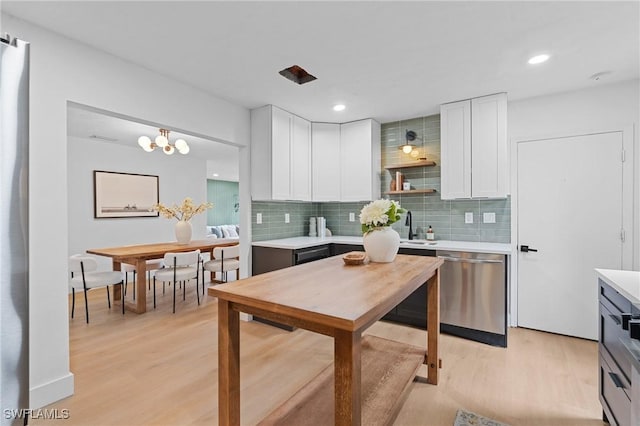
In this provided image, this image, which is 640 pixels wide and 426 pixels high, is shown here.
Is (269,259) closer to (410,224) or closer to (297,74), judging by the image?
(410,224)

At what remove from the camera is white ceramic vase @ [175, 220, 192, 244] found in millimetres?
4664

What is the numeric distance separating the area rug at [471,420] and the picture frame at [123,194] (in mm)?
5824

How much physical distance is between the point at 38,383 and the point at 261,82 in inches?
108

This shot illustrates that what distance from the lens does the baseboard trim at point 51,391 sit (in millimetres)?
1891

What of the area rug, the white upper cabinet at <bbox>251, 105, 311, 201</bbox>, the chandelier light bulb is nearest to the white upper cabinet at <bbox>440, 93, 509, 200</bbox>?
the white upper cabinet at <bbox>251, 105, 311, 201</bbox>

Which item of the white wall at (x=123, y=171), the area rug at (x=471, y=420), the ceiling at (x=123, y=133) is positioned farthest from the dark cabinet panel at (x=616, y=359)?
the white wall at (x=123, y=171)

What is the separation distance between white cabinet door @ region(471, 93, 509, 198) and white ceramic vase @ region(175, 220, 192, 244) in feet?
13.2

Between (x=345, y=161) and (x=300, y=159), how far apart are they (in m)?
0.61

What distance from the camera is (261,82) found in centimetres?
276

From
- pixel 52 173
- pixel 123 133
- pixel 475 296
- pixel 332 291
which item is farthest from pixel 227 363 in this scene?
pixel 123 133

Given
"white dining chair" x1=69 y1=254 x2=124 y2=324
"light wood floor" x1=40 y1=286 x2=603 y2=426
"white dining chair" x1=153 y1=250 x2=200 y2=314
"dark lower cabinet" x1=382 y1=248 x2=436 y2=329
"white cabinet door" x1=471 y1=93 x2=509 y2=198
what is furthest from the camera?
"white dining chair" x1=153 y1=250 x2=200 y2=314

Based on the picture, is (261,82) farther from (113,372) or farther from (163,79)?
(113,372)

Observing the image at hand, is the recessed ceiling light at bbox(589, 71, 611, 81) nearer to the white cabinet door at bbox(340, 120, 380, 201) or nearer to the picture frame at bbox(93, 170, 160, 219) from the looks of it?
the white cabinet door at bbox(340, 120, 380, 201)

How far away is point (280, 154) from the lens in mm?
3498
